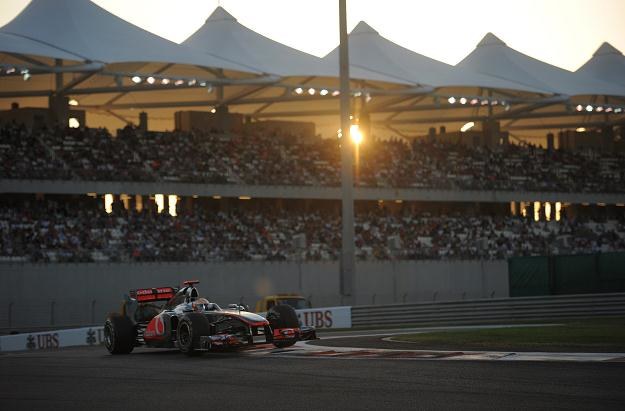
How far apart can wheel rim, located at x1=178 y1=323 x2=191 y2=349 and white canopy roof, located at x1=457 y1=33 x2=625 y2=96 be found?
4158cm

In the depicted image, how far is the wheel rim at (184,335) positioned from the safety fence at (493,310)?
47.6 ft

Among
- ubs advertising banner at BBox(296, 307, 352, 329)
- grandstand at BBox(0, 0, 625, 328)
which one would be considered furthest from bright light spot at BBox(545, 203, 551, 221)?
ubs advertising banner at BBox(296, 307, 352, 329)

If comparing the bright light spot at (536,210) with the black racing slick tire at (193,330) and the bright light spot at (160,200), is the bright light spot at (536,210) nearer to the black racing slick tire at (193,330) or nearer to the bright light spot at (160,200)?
the bright light spot at (160,200)

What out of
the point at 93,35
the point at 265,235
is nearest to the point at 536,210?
the point at 265,235

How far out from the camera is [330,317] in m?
35.5

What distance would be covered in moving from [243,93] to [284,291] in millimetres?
12467

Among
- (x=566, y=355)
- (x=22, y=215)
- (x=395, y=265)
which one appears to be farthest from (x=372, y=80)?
(x=566, y=355)

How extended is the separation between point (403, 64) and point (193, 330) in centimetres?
3950

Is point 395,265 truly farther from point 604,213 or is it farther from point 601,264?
point 604,213

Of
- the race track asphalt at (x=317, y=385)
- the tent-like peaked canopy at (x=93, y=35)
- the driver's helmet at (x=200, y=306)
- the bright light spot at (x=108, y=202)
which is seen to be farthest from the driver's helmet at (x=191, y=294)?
the bright light spot at (x=108, y=202)

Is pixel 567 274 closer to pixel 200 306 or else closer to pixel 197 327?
pixel 200 306

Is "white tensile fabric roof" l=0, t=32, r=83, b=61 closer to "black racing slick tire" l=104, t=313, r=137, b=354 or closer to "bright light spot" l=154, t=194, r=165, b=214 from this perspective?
"bright light spot" l=154, t=194, r=165, b=214

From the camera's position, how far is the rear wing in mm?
23047

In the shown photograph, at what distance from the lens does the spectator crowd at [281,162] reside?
4794cm
